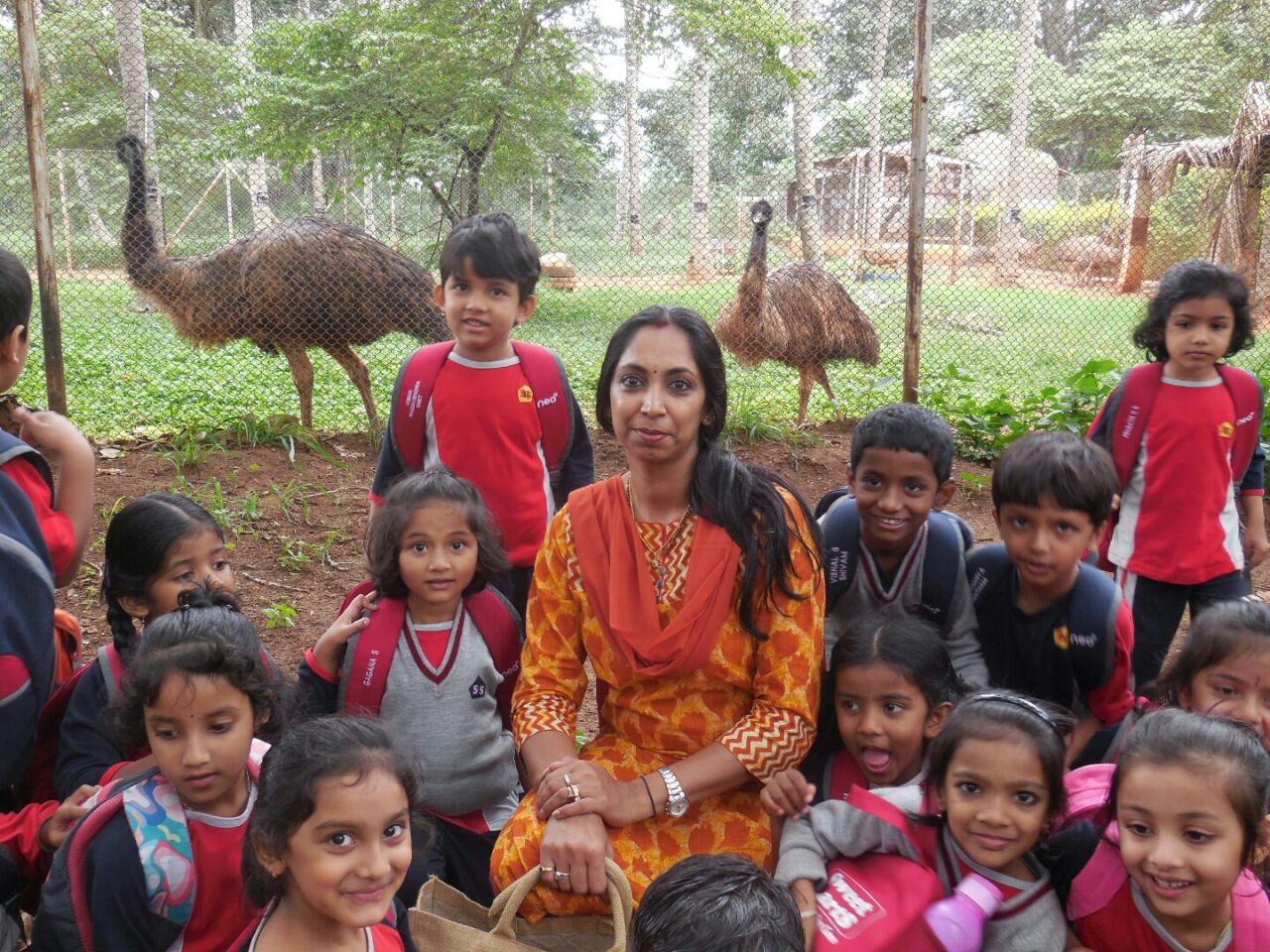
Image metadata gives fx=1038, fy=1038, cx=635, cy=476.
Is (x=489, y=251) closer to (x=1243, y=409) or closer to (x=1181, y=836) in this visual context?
(x=1181, y=836)

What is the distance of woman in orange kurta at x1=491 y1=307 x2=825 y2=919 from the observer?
7.13ft

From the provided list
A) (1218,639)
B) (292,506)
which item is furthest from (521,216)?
(1218,639)

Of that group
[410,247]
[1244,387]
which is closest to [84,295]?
[410,247]

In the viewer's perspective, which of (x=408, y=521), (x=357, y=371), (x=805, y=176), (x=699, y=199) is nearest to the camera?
(x=408, y=521)

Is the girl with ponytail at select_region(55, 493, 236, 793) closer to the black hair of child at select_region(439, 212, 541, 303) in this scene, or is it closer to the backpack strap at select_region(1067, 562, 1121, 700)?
the black hair of child at select_region(439, 212, 541, 303)

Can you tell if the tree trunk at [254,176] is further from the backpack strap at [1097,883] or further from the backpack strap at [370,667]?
the backpack strap at [1097,883]

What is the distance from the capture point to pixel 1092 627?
2.45 meters

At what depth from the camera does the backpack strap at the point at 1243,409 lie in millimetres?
3354

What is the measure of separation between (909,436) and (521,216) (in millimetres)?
7325

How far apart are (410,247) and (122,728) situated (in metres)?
6.54

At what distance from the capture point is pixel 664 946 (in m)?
1.48

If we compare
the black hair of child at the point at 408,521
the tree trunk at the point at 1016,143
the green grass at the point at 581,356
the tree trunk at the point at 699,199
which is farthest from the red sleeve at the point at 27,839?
the tree trunk at the point at 1016,143

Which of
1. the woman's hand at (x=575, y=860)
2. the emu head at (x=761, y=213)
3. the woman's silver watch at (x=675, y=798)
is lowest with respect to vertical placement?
the woman's hand at (x=575, y=860)

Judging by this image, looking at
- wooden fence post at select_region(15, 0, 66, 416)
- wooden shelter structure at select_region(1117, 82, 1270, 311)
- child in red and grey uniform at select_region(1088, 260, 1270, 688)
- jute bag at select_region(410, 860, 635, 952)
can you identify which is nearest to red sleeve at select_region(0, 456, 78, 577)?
jute bag at select_region(410, 860, 635, 952)
